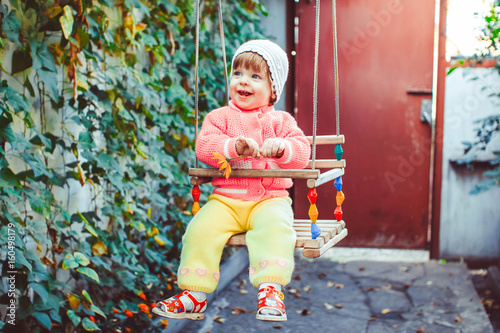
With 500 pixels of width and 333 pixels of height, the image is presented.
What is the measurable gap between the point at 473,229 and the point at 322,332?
2.08 metres

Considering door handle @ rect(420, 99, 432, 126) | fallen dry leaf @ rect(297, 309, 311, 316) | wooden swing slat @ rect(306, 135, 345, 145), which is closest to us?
wooden swing slat @ rect(306, 135, 345, 145)

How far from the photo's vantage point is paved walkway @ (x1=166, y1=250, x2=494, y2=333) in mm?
3232

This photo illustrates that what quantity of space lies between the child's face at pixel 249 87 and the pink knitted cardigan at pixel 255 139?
6cm

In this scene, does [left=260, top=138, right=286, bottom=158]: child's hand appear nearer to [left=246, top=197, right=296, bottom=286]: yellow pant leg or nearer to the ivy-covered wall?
[left=246, top=197, right=296, bottom=286]: yellow pant leg

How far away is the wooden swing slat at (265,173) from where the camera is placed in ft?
5.24

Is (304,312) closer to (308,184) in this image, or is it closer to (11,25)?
(308,184)

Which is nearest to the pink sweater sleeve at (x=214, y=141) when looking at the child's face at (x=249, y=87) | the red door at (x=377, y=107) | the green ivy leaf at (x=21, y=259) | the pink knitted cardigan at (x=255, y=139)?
the pink knitted cardigan at (x=255, y=139)

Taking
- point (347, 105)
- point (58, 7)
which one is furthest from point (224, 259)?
point (58, 7)

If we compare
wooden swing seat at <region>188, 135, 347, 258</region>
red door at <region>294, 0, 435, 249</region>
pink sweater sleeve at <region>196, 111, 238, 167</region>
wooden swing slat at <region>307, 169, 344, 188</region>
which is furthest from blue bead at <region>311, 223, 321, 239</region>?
red door at <region>294, 0, 435, 249</region>

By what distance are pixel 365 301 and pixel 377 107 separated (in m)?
1.88

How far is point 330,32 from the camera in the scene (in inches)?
187

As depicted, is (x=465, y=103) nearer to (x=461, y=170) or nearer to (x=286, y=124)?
(x=461, y=170)

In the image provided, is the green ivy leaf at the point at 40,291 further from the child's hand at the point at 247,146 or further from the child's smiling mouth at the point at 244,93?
the child's smiling mouth at the point at 244,93

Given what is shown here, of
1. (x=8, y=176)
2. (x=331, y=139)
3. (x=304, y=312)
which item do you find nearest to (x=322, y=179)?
(x=331, y=139)
